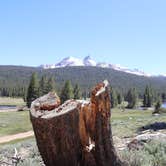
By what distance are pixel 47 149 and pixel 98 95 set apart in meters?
1.51

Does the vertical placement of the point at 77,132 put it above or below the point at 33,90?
below

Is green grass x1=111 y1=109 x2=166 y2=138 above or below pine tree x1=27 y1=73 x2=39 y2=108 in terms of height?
below

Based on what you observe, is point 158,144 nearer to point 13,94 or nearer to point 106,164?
point 106,164

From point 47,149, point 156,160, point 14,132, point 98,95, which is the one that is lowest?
point 14,132

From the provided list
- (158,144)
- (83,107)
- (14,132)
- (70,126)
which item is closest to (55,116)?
(70,126)

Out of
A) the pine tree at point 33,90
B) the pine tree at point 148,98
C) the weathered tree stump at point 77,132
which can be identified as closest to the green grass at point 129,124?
the weathered tree stump at point 77,132

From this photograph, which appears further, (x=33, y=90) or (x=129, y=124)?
(x=33, y=90)

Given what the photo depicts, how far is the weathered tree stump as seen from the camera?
6883mm

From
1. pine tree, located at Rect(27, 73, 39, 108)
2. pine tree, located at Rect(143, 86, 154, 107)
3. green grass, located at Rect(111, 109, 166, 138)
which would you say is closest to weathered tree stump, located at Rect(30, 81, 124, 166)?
green grass, located at Rect(111, 109, 166, 138)

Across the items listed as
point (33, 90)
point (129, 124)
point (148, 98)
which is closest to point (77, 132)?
point (129, 124)

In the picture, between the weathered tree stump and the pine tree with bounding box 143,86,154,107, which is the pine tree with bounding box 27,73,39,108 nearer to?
the pine tree with bounding box 143,86,154,107

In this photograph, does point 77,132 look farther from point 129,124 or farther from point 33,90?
point 33,90

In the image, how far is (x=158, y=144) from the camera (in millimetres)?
10906

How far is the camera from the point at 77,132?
7.02m
